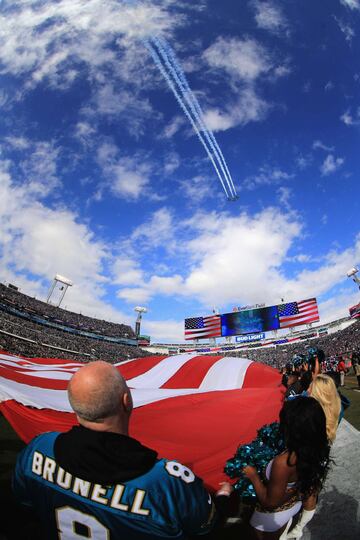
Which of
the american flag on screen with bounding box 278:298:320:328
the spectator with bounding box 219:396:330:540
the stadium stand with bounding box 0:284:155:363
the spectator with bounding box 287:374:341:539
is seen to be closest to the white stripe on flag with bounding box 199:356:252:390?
the spectator with bounding box 287:374:341:539

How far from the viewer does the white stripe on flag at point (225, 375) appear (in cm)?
555

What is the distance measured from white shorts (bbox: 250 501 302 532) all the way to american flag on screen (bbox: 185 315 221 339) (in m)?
50.1

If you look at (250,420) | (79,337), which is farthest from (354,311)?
(250,420)

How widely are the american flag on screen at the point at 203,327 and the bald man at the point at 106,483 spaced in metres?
51.2

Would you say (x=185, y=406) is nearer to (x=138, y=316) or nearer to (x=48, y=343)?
(x=48, y=343)

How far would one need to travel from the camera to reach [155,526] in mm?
973

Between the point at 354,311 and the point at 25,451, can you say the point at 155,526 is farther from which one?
the point at 354,311

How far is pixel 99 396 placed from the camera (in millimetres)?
1089

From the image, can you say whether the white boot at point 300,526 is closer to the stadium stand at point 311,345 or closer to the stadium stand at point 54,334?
the stadium stand at point 54,334

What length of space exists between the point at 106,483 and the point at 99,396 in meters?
0.29

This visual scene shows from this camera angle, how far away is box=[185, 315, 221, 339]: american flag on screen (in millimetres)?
51447

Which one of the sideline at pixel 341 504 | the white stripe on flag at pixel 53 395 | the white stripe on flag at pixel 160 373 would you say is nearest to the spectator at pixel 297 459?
the sideline at pixel 341 504

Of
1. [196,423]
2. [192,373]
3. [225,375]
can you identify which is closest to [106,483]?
[196,423]

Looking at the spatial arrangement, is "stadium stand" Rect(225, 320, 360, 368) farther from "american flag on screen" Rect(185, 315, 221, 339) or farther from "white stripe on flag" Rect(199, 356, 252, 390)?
"white stripe on flag" Rect(199, 356, 252, 390)
